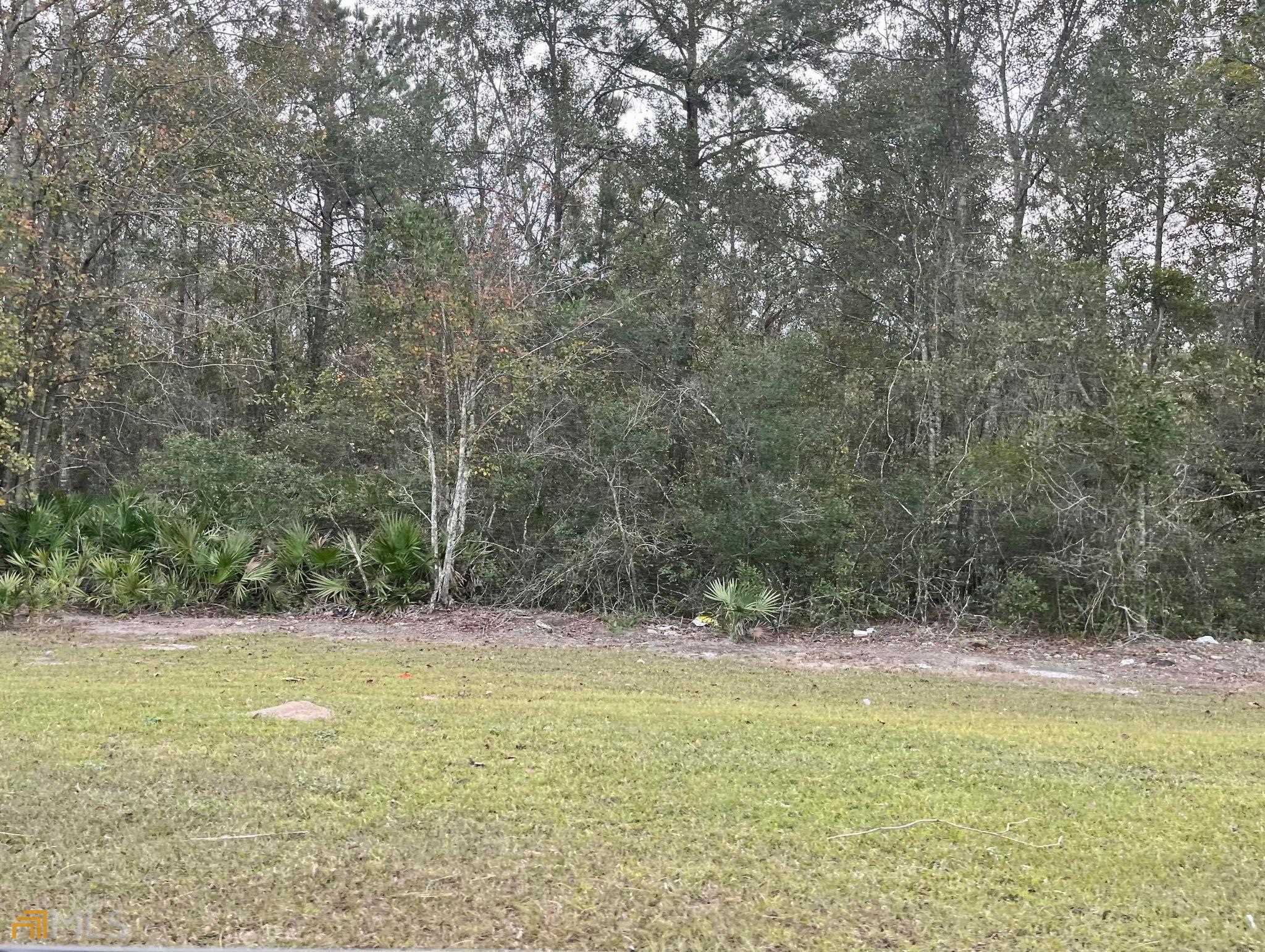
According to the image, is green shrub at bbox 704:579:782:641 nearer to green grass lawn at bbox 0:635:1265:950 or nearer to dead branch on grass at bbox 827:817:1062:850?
green grass lawn at bbox 0:635:1265:950

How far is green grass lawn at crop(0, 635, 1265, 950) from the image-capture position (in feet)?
10.5

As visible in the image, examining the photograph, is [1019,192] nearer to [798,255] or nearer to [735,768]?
[798,255]

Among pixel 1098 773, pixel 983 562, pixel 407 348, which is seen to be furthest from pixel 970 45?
pixel 1098 773

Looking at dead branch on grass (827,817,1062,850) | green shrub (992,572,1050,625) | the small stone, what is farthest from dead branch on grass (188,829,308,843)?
green shrub (992,572,1050,625)

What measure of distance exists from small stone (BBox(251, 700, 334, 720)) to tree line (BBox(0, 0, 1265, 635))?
6925 millimetres

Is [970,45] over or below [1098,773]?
over

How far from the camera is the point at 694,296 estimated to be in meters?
16.9

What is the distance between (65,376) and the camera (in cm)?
1456

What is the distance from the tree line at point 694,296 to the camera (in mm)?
13219

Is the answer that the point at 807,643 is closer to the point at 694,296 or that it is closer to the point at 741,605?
the point at 741,605

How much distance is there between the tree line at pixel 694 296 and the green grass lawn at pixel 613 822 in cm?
664

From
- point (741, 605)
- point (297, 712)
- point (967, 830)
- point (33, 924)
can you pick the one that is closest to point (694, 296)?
point (741, 605)

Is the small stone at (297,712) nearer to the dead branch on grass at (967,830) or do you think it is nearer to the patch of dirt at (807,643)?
the dead branch on grass at (967,830)

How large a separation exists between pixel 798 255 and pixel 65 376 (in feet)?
41.0
